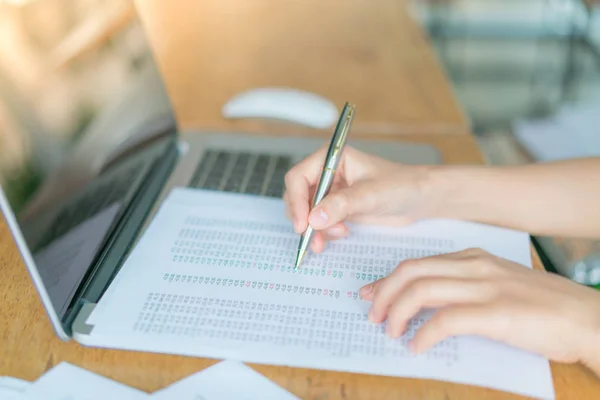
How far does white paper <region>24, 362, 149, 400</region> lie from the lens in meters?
0.58

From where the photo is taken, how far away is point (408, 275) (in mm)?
631

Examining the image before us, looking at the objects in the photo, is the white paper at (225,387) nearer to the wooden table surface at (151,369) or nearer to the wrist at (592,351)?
the wooden table surface at (151,369)

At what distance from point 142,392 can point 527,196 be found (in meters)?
0.54

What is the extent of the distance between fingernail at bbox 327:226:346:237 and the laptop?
141 millimetres

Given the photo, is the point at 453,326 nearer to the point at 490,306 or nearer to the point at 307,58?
the point at 490,306

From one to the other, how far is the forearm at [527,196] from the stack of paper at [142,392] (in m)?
0.35

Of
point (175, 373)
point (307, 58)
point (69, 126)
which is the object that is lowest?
Answer: point (307, 58)

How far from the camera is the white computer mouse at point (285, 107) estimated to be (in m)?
1.10

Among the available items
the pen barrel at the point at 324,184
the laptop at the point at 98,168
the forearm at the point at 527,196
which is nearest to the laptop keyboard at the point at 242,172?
the laptop at the point at 98,168

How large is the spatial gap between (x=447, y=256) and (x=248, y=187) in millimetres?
331

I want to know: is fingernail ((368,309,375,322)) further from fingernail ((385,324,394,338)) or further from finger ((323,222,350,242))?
finger ((323,222,350,242))

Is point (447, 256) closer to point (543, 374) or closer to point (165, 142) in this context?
point (543, 374)

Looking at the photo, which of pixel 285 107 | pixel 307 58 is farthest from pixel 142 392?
pixel 307 58

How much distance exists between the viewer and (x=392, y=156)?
1.01 m
